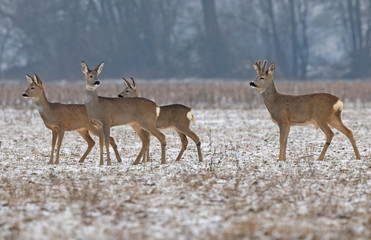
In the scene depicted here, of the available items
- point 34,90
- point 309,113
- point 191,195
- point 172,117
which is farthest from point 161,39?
point 191,195

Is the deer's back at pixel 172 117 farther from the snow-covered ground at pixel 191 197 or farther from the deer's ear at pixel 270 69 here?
the deer's ear at pixel 270 69

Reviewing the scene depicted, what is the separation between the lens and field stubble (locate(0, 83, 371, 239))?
6.26 metres

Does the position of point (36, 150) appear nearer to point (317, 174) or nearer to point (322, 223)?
point (317, 174)

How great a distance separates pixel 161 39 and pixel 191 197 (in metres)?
54.0

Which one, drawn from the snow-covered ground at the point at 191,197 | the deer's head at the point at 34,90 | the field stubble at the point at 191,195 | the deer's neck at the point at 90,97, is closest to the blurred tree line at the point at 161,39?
the deer's head at the point at 34,90

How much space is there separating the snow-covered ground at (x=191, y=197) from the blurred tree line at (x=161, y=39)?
146ft

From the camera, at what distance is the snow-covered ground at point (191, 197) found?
20.5 ft

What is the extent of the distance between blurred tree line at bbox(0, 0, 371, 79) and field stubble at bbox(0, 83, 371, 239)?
43886 mm

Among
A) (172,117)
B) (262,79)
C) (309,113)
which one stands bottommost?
(309,113)

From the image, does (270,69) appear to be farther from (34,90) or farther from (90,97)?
(34,90)

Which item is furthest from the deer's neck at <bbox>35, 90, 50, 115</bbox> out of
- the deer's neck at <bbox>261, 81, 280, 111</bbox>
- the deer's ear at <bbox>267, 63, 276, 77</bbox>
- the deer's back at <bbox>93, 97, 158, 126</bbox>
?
the deer's ear at <bbox>267, 63, 276, 77</bbox>

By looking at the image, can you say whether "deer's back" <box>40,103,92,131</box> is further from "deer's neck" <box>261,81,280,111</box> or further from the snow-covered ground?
"deer's neck" <box>261,81,280,111</box>

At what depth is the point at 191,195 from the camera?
774 centimetres

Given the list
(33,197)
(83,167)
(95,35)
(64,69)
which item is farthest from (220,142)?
(95,35)
